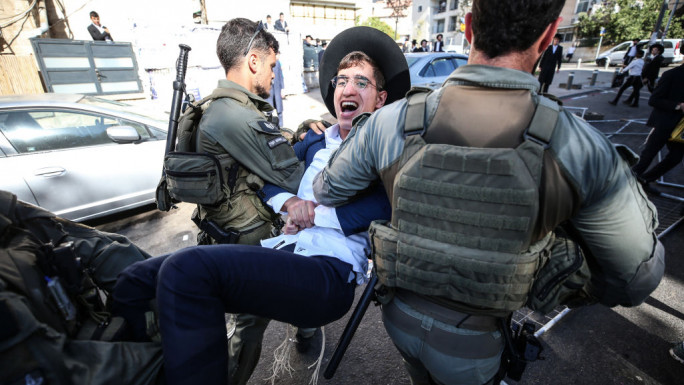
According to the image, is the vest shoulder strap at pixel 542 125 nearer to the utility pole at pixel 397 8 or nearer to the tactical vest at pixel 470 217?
the tactical vest at pixel 470 217

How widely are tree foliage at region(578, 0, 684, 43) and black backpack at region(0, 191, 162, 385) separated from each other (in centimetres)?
3906

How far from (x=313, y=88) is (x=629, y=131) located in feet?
37.4

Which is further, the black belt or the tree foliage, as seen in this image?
the tree foliage

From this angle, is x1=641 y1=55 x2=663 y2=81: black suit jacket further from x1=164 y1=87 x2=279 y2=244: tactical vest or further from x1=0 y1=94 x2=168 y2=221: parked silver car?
x1=0 y1=94 x2=168 y2=221: parked silver car

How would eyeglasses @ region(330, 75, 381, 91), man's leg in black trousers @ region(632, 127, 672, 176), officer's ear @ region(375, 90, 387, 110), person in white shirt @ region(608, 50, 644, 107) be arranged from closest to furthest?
eyeglasses @ region(330, 75, 381, 91) → officer's ear @ region(375, 90, 387, 110) → man's leg in black trousers @ region(632, 127, 672, 176) → person in white shirt @ region(608, 50, 644, 107)

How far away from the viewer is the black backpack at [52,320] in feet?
2.55

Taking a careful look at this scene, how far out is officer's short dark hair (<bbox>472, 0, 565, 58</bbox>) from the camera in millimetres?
844

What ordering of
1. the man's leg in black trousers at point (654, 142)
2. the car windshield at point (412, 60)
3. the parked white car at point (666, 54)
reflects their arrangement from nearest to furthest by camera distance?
the man's leg in black trousers at point (654, 142)
the car windshield at point (412, 60)
the parked white car at point (666, 54)

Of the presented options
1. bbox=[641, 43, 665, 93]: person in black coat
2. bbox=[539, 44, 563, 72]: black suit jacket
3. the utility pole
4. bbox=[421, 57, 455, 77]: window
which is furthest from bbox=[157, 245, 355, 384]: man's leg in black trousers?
the utility pole

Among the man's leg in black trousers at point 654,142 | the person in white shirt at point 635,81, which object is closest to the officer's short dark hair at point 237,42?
the man's leg in black trousers at point 654,142

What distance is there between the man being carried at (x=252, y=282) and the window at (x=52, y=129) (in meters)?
3.19

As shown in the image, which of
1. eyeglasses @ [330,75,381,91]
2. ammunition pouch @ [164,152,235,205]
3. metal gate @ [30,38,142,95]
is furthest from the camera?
metal gate @ [30,38,142,95]

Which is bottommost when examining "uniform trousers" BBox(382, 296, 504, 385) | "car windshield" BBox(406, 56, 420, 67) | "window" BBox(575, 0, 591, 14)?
"uniform trousers" BBox(382, 296, 504, 385)

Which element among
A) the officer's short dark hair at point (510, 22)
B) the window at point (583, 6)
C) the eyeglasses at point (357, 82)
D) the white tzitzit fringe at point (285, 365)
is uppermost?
the window at point (583, 6)
